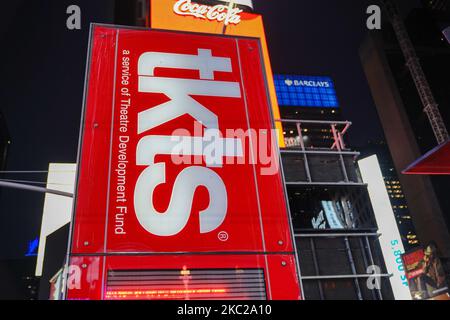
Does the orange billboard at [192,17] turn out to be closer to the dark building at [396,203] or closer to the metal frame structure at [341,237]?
the metal frame structure at [341,237]

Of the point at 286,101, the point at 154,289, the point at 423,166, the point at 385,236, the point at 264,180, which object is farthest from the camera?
the point at 286,101

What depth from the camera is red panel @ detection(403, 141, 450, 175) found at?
6.14m

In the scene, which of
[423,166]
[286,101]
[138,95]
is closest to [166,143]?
[138,95]

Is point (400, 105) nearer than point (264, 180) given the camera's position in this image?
No

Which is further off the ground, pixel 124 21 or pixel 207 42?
pixel 124 21

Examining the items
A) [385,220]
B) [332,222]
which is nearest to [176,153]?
[332,222]

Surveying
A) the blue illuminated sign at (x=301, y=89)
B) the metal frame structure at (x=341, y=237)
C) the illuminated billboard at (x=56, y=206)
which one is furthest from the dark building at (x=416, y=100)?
the metal frame structure at (x=341, y=237)

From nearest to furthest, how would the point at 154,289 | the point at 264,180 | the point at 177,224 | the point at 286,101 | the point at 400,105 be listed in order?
1. the point at 154,289
2. the point at 177,224
3. the point at 264,180
4. the point at 400,105
5. the point at 286,101

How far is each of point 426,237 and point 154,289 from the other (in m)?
54.9

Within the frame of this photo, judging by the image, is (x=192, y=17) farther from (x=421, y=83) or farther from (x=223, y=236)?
(x=421, y=83)

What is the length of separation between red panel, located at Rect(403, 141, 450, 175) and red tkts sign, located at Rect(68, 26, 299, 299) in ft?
8.13

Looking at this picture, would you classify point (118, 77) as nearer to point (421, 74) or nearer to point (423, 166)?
point (423, 166)

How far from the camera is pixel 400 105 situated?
193 ft

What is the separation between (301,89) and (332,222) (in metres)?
94.3
